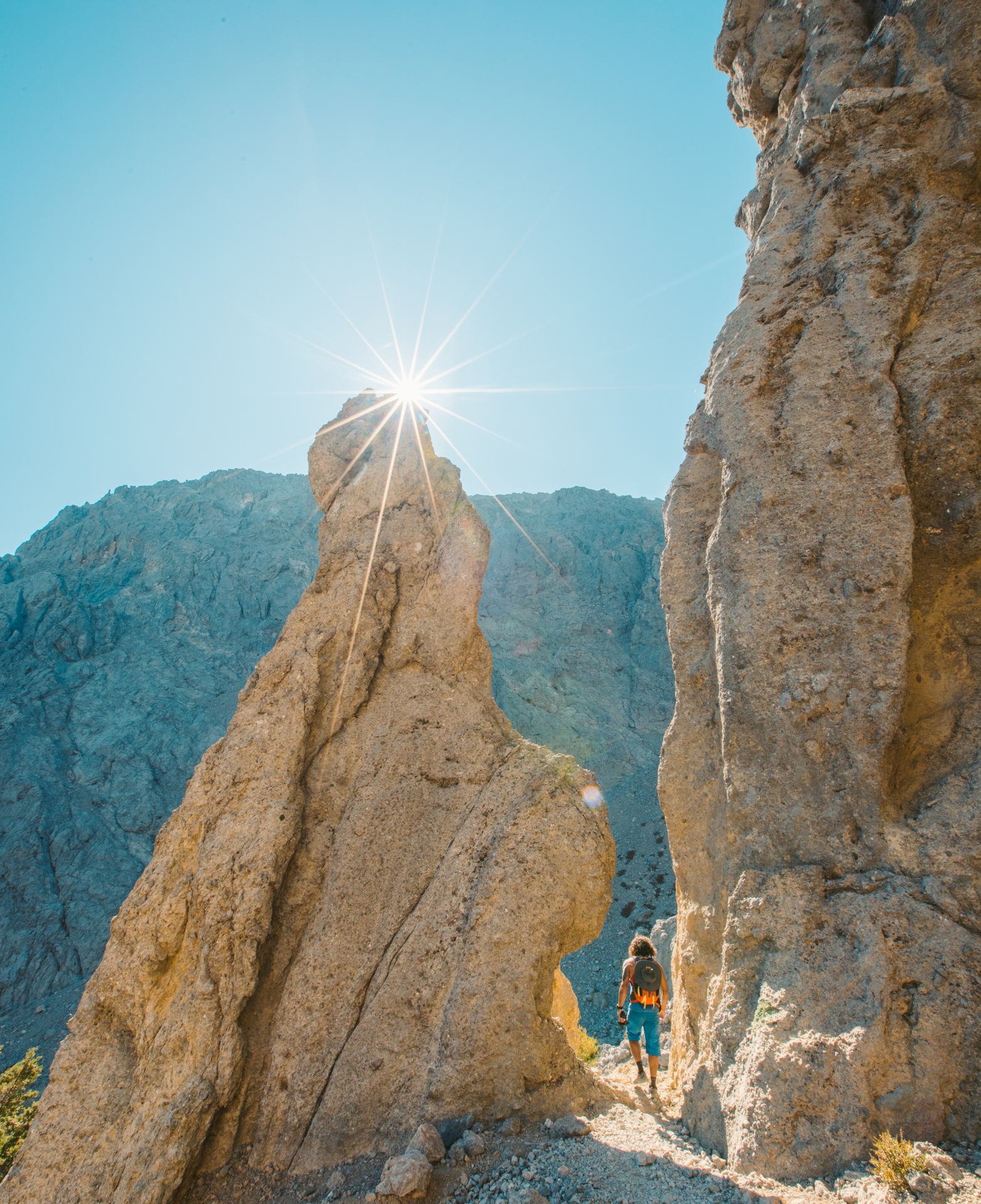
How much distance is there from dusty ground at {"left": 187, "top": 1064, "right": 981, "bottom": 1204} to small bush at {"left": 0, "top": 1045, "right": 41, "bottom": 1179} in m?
11.6

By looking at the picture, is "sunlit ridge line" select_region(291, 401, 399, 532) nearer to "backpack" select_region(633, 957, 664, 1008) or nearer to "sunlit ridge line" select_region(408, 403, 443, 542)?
"sunlit ridge line" select_region(408, 403, 443, 542)

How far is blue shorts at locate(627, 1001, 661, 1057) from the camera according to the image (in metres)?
9.70

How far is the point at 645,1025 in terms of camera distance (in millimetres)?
9852

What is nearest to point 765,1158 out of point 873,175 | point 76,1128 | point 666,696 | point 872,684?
point 872,684

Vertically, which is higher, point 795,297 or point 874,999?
point 795,297

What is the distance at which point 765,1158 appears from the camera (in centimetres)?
608

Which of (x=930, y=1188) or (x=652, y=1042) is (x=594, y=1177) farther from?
(x=652, y=1042)

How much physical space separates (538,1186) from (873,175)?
14.8m

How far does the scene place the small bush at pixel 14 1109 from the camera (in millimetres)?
15773

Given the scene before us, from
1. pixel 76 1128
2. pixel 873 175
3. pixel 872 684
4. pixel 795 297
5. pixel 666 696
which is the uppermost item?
pixel 666 696

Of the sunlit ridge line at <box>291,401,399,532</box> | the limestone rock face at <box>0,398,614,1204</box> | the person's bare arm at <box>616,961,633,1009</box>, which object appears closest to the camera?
the limestone rock face at <box>0,398,614,1204</box>

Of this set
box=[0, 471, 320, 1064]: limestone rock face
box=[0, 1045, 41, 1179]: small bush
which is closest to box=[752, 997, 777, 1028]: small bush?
box=[0, 1045, 41, 1179]: small bush

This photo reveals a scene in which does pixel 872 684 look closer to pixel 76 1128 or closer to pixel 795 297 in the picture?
pixel 795 297

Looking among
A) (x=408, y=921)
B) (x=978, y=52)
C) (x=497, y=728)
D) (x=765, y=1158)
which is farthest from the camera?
(x=497, y=728)
